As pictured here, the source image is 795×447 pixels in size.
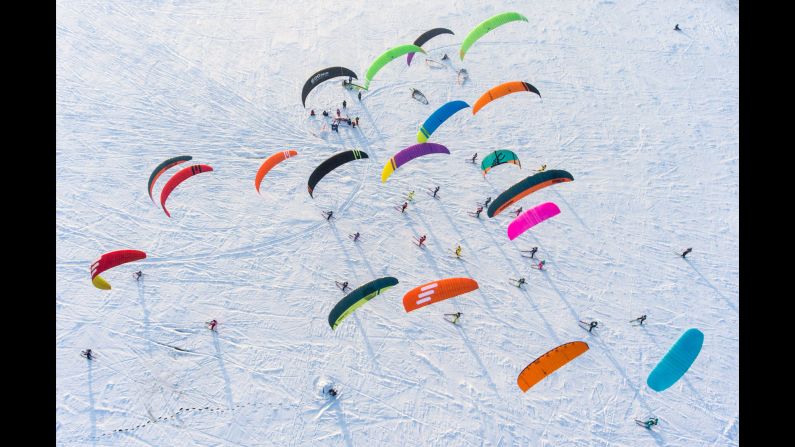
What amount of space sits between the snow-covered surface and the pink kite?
2506 millimetres

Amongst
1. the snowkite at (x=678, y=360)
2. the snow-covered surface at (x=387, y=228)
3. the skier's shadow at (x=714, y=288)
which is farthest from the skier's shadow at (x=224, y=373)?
the skier's shadow at (x=714, y=288)

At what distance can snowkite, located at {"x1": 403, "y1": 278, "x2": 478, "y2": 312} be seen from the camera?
13703 mm

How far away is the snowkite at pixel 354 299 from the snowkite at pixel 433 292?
1.95 ft

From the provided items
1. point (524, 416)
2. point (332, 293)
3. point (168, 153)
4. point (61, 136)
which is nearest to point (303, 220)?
point (332, 293)

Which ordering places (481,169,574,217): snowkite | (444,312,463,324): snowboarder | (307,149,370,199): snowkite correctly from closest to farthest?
(481,169,574,217): snowkite
(444,312,463,324): snowboarder
(307,149,370,199): snowkite

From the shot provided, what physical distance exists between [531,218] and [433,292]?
3811 millimetres

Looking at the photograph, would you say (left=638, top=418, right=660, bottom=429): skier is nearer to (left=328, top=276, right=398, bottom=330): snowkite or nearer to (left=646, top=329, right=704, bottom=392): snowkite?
(left=646, top=329, right=704, bottom=392): snowkite

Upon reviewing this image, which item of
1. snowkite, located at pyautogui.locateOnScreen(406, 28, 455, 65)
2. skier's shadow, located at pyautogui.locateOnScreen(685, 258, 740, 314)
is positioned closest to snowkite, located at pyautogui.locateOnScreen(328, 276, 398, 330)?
skier's shadow, located at pyautogui.locateOnScreen(685, 258, 740, 314)

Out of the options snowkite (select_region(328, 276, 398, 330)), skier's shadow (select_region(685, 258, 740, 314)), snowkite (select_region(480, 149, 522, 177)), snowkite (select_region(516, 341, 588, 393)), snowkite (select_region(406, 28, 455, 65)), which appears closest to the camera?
snowkite (select_region(516, 341, 588, 393))

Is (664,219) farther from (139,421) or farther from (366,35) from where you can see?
(139,421)

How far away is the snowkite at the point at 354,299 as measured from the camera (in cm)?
1348

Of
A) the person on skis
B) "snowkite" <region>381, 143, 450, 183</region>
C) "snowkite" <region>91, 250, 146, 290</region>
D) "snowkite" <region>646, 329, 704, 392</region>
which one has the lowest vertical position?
the person on skis

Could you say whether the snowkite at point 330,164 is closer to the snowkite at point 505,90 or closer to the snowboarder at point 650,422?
the snowkite at point 505,90

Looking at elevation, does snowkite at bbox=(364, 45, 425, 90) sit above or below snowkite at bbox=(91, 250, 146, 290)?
above
